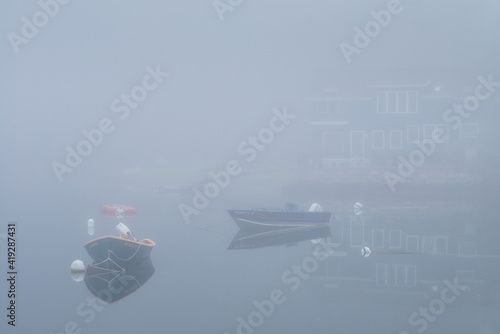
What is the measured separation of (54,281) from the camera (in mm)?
15422

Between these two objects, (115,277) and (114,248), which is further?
(115,277)

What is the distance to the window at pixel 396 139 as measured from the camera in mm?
39781

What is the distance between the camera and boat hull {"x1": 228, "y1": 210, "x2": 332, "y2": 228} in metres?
24.3

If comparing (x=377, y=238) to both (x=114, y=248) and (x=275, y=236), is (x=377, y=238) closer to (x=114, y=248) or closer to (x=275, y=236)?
(x=275, y=236)

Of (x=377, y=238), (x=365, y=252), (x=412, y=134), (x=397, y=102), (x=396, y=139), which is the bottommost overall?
(x=365, y=252)

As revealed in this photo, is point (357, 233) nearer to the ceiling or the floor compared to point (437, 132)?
nearer to the floor

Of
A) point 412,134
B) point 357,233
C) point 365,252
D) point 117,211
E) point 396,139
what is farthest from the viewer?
point 396,139

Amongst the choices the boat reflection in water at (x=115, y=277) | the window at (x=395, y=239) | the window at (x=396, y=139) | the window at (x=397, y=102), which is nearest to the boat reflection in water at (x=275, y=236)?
the window at (x=395, y=239)

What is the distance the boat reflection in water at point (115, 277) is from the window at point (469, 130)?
1337 inches

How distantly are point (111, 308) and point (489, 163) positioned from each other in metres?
38.0

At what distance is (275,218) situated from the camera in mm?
24578

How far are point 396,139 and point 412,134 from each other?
1491 millimetres

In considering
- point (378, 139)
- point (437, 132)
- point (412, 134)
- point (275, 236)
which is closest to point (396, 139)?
point (412, 134)

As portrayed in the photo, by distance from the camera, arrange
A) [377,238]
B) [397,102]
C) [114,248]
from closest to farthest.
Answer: [114,248], [377,238], [397,102]
